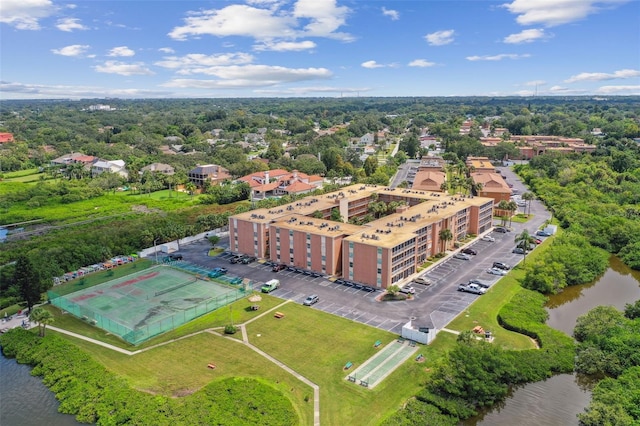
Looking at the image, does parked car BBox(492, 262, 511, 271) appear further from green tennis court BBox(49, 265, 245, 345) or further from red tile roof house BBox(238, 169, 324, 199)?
red tile roof house BBox(238, 169, 324, 199)

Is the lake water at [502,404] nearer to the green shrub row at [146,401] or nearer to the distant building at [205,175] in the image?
the green shrub row at [146,401]

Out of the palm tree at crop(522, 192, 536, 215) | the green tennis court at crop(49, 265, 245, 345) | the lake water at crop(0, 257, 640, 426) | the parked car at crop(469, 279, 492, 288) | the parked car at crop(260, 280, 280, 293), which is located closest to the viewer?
the lake water at crop(0, 257, 640, 426)

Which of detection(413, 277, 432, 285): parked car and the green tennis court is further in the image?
detection(413, 277, 432, 285): parked car

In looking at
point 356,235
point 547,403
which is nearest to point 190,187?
point 356,235

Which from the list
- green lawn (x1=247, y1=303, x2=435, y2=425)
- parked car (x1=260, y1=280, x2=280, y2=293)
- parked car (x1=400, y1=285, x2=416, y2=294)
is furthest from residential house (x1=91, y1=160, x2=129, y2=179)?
parked car (x1=400, y1=285, x2=416, y2=294)

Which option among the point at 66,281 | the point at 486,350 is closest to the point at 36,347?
the point at 66,281

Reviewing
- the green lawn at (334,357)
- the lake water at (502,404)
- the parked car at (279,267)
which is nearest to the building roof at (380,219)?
the parked car at (279,267)
